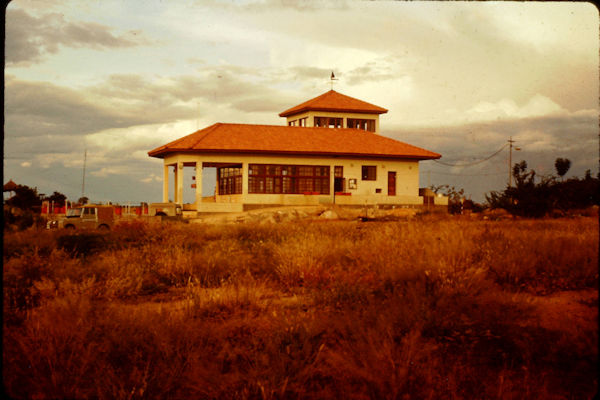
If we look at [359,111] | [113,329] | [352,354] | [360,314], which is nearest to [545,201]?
[360,314]

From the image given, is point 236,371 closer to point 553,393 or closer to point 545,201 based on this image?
point 553,393

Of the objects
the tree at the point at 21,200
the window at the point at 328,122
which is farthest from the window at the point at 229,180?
the tree at the point at 21,200

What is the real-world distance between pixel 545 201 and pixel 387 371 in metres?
15.9

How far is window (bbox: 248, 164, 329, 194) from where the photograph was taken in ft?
128

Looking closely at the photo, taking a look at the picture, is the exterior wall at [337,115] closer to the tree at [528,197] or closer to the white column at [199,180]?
the white column at [199,180]

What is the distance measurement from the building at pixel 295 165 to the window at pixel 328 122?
4.61 meters

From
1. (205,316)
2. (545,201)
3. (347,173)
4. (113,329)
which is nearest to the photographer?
(113,329)

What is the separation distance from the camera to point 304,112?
4988cm

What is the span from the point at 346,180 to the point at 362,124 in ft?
36.5

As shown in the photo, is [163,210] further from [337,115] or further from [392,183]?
[337,115]

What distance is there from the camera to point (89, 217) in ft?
81.4

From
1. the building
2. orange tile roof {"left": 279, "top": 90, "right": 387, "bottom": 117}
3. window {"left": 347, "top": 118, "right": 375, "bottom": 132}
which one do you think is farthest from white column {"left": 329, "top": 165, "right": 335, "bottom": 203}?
window {"left": 347, "top": 118, "right": 375, "bottom": 132}

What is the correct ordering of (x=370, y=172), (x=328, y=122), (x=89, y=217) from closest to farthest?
(x=89, y=217)
(x=370, y=172)
(x=328, y=122)

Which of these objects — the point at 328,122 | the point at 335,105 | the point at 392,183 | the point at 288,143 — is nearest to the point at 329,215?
the point at 288,143
